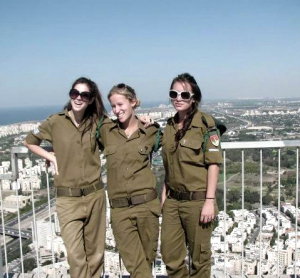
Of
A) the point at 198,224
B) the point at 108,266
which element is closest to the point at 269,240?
the point at 108,266

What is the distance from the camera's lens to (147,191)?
8.64 feet

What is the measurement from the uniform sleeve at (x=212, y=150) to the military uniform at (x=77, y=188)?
847mm

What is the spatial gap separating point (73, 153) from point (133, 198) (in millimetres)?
582

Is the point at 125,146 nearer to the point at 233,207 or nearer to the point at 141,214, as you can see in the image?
the point at 141,214

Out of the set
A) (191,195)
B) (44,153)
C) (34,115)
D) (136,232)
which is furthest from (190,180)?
(34,115)

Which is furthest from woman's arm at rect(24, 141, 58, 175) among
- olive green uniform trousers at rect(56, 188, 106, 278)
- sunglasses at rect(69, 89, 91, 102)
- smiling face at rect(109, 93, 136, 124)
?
smiling face at rect(109, 93, 136, 124)

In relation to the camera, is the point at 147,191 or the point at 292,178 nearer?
the point at 147,191

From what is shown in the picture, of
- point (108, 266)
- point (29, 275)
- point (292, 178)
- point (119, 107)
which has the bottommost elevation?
point (108, 266)

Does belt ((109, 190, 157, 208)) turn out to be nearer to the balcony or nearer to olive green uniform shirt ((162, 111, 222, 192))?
olive green uniform shirt ((162, 111, 222, 192))

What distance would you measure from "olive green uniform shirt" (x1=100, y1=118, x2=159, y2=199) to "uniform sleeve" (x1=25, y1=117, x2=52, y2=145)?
18.2 inches

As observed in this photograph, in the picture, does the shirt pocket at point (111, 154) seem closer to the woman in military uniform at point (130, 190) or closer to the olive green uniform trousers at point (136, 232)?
the woman in military uniform at point (130, 190)

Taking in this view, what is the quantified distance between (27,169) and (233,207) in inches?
141

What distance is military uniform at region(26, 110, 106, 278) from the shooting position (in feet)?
8.77

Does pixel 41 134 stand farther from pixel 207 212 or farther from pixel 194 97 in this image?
pixel 207 212
